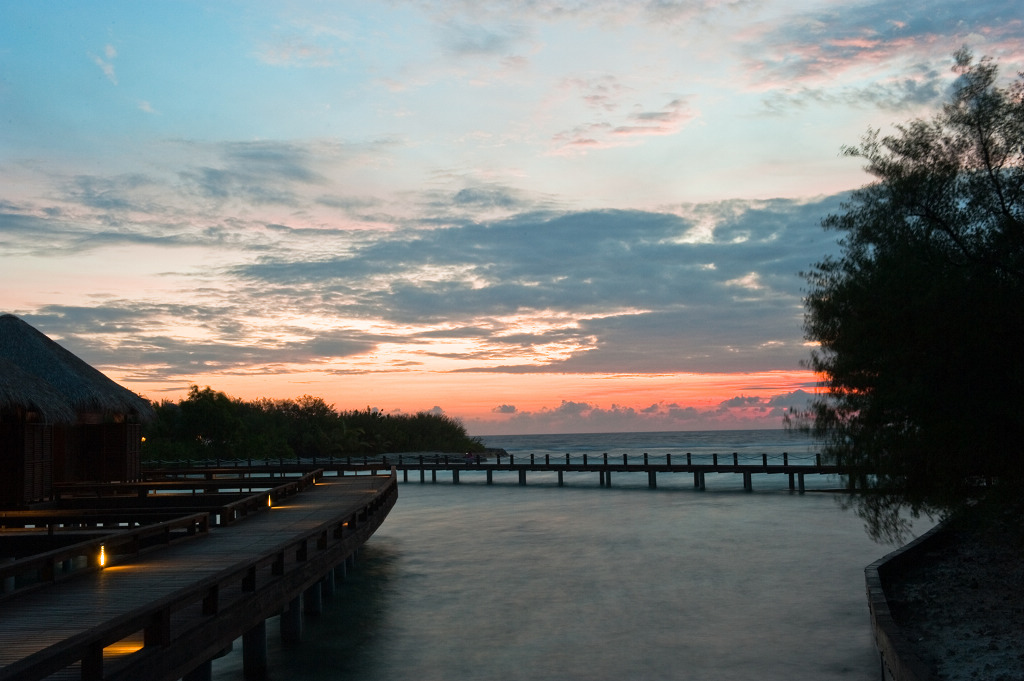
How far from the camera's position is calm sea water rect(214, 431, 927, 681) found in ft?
52.5

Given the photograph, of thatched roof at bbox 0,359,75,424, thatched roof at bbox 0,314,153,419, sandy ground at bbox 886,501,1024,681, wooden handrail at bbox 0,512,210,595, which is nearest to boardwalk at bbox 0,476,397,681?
wooden handrail at bbox 0,512,210,595

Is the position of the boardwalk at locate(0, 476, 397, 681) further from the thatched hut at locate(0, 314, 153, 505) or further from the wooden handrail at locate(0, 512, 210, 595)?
the thatched hut at locate(0, 314, 153, 505)

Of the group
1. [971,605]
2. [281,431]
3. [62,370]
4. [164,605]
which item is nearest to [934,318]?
[971,605]

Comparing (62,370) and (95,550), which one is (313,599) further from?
(62,370)

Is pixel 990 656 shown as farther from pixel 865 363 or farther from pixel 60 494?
pixel 60 494

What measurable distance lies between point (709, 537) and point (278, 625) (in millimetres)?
18269

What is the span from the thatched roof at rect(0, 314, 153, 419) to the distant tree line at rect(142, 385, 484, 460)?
27710 millimetres

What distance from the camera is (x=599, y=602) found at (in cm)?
2150

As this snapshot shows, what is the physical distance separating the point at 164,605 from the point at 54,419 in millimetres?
18252

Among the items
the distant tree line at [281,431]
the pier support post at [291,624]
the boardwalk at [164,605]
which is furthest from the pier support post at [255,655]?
the distant tree line at [281,431]

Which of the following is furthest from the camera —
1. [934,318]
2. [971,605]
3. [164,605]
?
[971,605]

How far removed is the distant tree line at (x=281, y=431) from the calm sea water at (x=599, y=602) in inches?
1399

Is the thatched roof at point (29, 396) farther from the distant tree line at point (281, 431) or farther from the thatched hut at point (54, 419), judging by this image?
the distant tree line at point (281, 431)

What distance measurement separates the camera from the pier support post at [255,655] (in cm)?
1425
